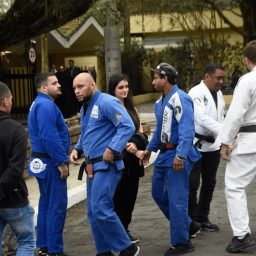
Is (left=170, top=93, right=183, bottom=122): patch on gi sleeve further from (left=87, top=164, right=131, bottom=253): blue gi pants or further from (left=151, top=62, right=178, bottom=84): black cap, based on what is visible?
(left=87, top=164, right=131, bottom=253): blue gi pants

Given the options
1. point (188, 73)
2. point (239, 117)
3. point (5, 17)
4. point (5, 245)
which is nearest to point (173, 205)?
point (239, 117)

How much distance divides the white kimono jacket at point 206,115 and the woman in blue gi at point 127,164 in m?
0.64

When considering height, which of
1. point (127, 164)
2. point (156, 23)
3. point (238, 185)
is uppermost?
point (156, 23)

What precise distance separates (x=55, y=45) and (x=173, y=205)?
1672 centimetres

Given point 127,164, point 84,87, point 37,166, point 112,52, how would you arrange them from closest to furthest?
point 84,87, point 37,166, point 127,164, point 112,52

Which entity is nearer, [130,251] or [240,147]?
[130,251]

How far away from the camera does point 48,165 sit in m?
6.33

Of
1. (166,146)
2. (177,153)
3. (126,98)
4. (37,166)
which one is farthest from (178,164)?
(37,166)

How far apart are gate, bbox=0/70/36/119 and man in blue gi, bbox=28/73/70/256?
505 inches

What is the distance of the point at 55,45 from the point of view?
2219cm

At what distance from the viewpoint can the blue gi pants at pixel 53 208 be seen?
248 inches

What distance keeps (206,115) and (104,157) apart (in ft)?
5.33

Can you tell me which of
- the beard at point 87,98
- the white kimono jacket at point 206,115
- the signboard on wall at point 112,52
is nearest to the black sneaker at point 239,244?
the white kimono jacket at point 206,115

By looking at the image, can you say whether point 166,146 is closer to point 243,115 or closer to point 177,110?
point 177,110
